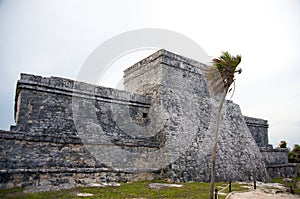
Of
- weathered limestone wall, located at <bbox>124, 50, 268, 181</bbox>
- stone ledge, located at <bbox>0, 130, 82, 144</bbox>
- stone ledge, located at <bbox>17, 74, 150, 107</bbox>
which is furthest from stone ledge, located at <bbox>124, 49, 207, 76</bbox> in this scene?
stone ledge, located at <bbox>0, 130, 82, 144</bbox>

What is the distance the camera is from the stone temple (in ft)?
23.6

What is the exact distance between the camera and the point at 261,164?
13.4m

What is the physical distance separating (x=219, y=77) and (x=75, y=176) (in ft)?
17.6

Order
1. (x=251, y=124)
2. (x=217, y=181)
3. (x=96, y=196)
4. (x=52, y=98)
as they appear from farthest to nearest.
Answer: (x=251, y=124) → (x=217, y=181) → (x=52, y=98) → (x=96, y=196)

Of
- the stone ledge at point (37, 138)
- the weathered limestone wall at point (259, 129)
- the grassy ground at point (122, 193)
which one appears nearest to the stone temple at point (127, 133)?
the stone ledge at point (37, 138)

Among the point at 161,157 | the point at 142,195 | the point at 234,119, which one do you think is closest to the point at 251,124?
the point at 234,119

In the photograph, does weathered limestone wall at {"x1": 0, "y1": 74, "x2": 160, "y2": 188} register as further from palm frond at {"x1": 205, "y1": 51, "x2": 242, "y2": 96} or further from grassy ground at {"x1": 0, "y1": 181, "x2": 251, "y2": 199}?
palm frond at {"x1": 205, "y1": 51, "x2": 242, "y2": 96}

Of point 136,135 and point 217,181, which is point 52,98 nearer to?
point 136,135

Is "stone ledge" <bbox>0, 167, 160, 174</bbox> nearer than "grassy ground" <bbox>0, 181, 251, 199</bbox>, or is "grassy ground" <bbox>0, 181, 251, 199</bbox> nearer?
A: "grassy ground" <bbox>0, 181, 251, 199</bbox>

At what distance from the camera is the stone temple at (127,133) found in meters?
7.20

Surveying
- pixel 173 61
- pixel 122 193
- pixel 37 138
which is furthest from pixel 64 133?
pixel 173 61

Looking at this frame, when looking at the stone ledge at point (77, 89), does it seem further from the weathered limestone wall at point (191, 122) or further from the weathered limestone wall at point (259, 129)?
the weathered limestone wall at point (259, 129)

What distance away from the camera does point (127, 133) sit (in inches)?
408

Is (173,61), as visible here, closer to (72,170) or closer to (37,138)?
(72,170)
